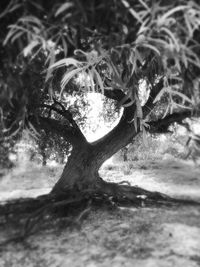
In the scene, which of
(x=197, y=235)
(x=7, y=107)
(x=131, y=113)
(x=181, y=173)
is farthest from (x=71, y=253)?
(x=181, y=173)

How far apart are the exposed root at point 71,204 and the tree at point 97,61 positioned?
0.07 meters

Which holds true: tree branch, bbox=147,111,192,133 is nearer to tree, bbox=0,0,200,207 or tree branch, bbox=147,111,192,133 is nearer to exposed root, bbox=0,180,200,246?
tree, bbox=0,0,200,207

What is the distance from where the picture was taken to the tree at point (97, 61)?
2.19 metres

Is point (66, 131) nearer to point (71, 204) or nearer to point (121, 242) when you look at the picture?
point (71, 204)

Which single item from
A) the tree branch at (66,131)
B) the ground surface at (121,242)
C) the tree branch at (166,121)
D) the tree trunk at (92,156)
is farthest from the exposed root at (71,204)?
the tree branch at (166,121)

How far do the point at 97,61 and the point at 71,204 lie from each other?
3.06 m

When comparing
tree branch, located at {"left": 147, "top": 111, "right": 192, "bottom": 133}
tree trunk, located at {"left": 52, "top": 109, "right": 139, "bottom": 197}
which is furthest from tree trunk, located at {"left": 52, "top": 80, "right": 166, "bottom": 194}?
tree branch, located at {"left": 147, "top": 111, "right": 192, "bottom": 133}

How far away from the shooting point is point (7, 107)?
462 centimetres

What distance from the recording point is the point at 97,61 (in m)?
4.19

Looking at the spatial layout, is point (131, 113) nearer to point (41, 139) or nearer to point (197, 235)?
point (41, 139)

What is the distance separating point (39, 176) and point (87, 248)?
759cm

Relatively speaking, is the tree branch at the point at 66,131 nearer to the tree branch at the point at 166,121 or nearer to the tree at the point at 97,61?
the tree at the point at 97,61

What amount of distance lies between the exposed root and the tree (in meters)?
0.07

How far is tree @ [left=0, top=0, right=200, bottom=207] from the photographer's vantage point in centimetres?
219
